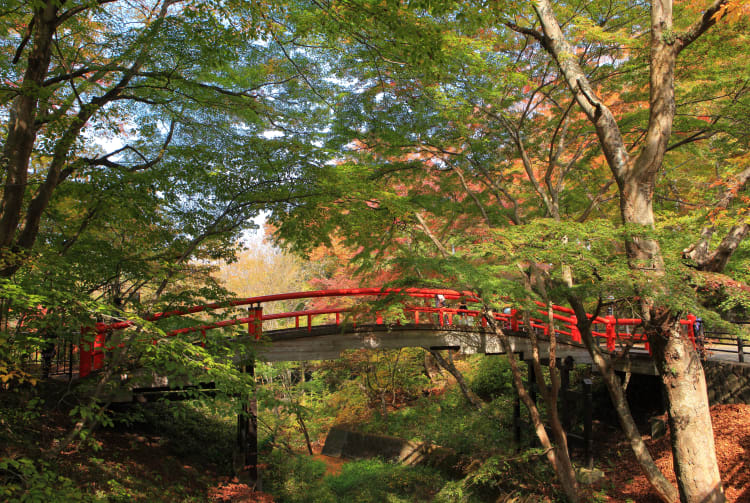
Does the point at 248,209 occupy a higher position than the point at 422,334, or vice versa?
the point at 248,209

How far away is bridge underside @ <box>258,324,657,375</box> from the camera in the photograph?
884 centimetres

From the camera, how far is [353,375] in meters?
19.0

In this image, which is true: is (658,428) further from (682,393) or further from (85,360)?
(85,360)

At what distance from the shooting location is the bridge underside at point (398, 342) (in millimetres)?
8844

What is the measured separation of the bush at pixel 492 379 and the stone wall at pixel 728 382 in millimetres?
5516

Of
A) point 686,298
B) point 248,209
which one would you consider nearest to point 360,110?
point 248,209

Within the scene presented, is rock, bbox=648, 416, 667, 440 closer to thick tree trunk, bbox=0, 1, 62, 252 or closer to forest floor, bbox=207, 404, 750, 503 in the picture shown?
forest floor, bbox=207, 404, 750, 503

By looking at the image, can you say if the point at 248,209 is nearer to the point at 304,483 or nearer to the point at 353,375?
the point at 304,483

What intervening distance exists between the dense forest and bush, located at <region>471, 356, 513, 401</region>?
2469 mm

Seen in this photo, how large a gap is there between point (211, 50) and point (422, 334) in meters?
6.98

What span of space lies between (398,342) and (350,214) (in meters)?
3.22

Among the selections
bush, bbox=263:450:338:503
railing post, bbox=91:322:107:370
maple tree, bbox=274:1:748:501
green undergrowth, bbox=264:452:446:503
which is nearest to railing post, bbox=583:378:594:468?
maple tree, bbox=274:1:748:501

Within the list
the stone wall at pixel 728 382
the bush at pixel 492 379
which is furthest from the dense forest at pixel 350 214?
the bush at pixel 492 379

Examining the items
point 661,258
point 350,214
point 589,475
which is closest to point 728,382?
point 589,475
